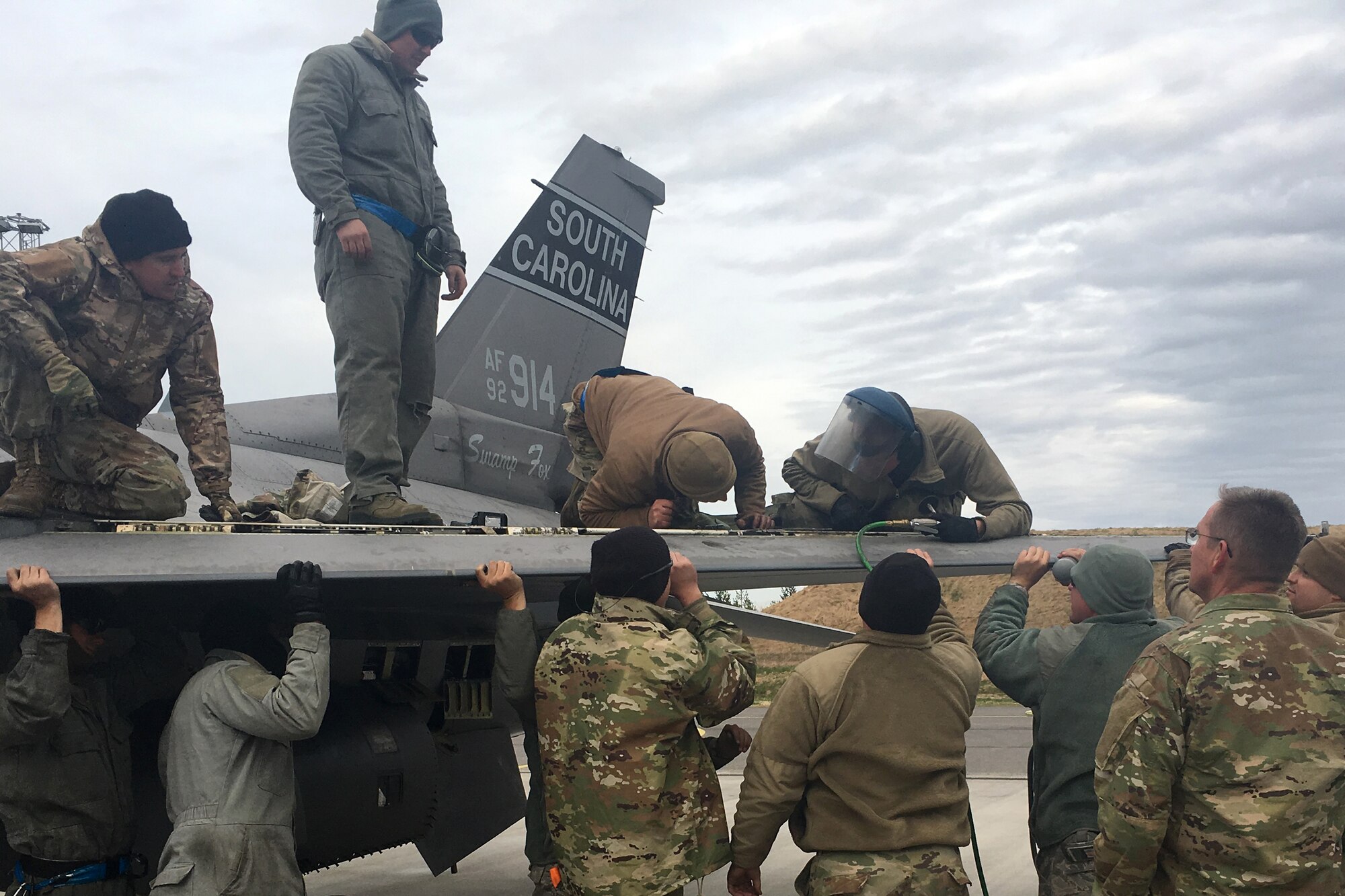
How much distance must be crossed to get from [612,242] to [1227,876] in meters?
9.09

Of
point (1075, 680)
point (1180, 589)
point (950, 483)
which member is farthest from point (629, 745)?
point (950, 483)

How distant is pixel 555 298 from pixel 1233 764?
821 cm

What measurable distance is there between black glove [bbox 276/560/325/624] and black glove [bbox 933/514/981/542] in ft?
10.4

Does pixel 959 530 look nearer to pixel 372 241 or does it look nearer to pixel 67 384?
pixel 372 241

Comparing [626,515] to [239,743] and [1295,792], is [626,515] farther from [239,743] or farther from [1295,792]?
[1295,792]

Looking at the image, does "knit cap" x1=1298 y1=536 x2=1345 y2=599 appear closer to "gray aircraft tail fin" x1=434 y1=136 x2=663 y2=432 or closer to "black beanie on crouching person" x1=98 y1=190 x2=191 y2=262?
"black beanie on crouching person" x1=98 y1=190 x2=191 y2=262

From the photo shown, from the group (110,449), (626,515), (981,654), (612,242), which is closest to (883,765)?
(981,654)

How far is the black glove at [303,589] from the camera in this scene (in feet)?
Answer: 10.8

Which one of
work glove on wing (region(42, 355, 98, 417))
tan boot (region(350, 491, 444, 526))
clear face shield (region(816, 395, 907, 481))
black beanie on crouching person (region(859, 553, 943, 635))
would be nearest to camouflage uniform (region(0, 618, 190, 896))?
work glove on wing (region(42, 355, 98, 417))

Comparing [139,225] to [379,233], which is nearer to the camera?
[139,225]

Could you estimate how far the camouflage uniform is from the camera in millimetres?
3094

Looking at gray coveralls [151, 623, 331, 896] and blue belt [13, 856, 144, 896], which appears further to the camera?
blue belt [13, 856, 144, 896]

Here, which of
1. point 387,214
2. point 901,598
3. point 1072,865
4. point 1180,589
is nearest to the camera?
point 901,598

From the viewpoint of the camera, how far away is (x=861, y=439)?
18.3 ft
